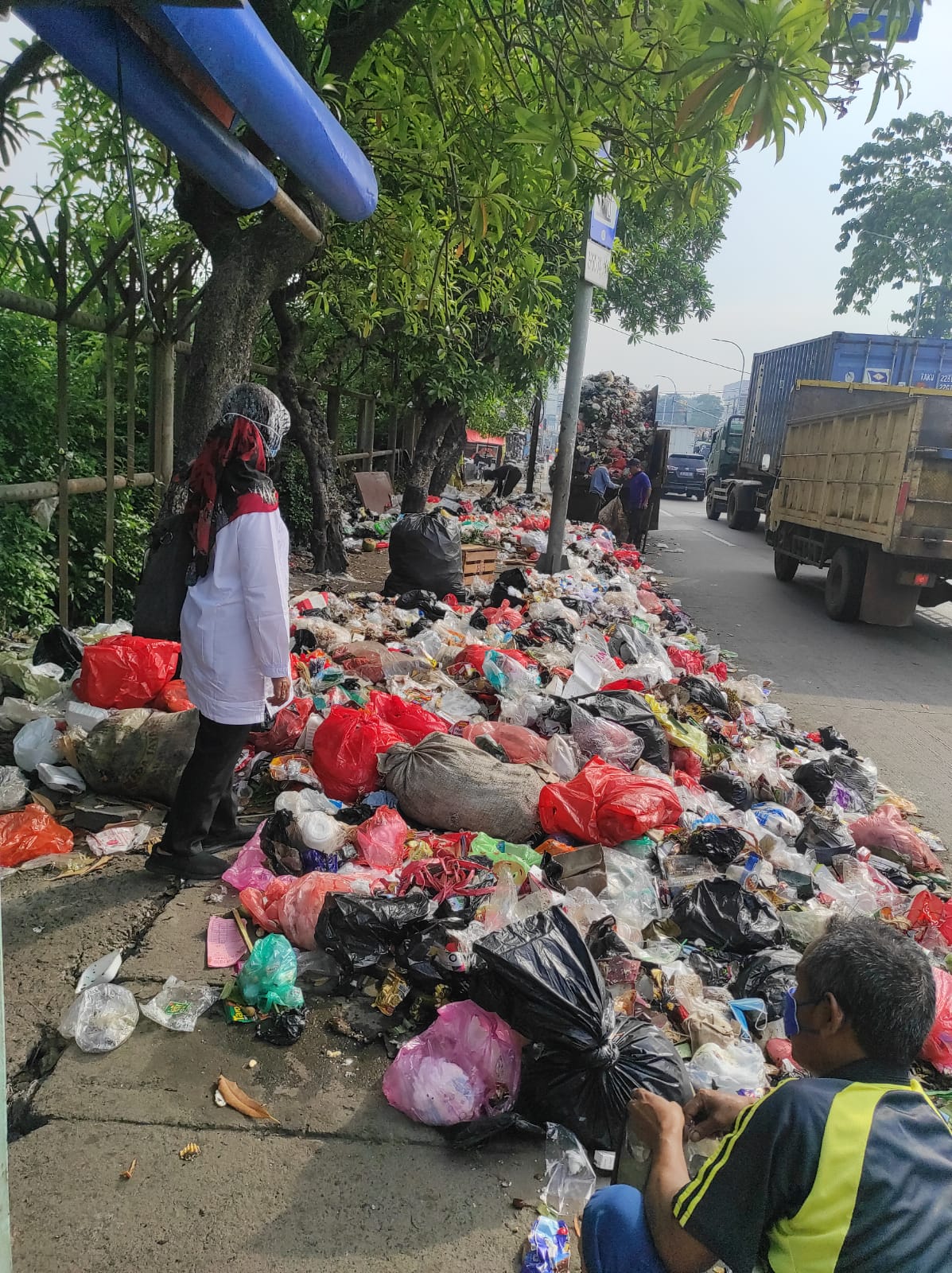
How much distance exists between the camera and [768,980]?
8.95ft

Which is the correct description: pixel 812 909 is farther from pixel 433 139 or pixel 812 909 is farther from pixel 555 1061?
pixel 433 139

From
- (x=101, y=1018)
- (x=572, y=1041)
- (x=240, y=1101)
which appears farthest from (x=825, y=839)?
(x=101, y=1018)

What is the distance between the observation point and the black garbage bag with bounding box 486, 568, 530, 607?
7242 mm

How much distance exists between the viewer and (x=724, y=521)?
859 inches

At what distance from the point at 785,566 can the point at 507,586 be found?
618 centimetres

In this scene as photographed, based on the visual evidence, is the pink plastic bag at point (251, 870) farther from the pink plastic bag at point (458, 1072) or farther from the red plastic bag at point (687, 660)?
the red plastic bag at point (687, 660)

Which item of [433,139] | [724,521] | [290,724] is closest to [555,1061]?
[290,724]

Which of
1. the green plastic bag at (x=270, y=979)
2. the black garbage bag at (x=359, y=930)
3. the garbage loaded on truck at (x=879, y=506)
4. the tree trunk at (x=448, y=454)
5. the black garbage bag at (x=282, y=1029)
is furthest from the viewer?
the tree trunk at (x=448, y=454)

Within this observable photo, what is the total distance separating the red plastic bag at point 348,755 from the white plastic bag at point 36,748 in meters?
1.05

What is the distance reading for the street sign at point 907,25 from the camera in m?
2.10

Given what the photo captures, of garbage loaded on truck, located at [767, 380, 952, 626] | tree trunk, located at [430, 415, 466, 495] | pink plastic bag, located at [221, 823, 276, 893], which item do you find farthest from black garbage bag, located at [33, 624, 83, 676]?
tree trunk, located at [430, 415, 466, 495]

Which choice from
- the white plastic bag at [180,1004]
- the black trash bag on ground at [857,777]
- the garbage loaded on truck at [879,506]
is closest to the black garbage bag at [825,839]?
the black trash bag on ground at [857,777]

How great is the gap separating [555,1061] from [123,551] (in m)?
4.20

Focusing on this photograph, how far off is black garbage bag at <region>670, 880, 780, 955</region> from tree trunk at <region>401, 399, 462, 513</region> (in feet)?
29.5
